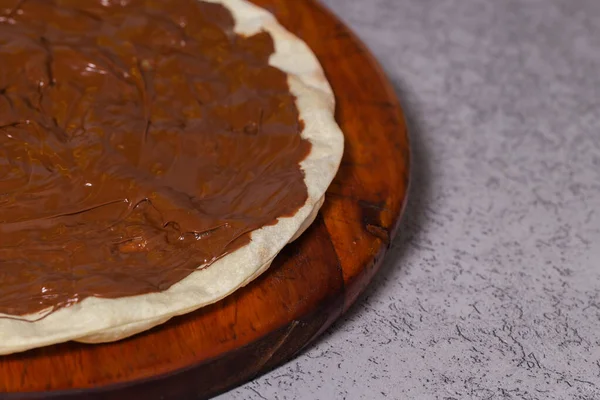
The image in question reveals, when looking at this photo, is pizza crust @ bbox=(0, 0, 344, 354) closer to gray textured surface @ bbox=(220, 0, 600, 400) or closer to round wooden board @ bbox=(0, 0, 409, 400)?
round wooden board @ bbox=(0, 0, 409, 400)

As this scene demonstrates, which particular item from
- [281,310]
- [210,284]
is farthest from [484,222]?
[210,284]

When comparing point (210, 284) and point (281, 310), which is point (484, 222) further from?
point (210, 284)

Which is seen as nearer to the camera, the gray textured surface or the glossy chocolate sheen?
the glossy chocolate sheen

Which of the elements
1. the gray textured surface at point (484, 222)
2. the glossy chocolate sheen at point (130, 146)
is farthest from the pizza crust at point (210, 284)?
the gray textured surface at point (484, 222)

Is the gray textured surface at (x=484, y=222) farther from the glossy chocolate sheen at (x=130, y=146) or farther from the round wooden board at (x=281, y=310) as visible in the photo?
the glossy chocolate sheen at (x=130, y=146)

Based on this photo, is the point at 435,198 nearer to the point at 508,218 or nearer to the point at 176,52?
the point at 508,218

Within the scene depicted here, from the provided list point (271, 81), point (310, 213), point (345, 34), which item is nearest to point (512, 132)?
point (345, 34)

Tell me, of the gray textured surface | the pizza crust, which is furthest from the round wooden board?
the gray textured surface
